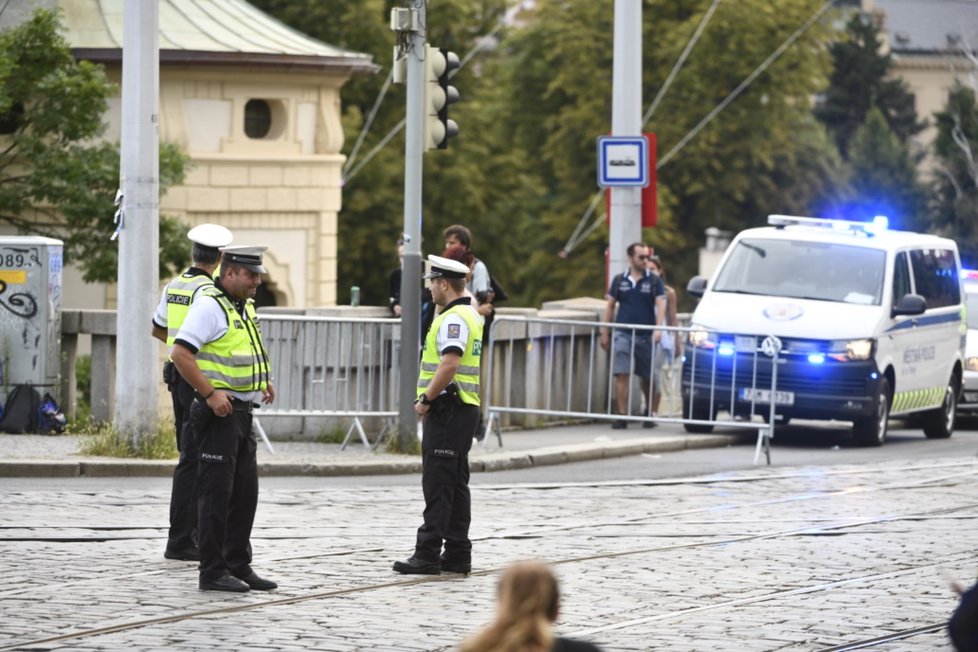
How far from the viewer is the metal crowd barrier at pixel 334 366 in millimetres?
17672

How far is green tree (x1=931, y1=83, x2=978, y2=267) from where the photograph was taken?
8156cm

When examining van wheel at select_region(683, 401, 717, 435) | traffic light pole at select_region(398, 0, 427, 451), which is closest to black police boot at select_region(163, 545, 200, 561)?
traffic light pole at select_region(398, 0, 427, 451)

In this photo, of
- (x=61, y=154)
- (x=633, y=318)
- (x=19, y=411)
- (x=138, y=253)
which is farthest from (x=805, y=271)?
(x=61, y=154)

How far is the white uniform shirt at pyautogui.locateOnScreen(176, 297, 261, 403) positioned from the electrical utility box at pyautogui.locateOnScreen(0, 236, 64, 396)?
7354 millimetres

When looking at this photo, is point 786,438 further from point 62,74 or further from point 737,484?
point 62,74

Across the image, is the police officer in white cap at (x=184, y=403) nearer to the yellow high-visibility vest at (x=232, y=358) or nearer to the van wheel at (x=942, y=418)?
the yellow high-visibility vest at (x=232, y=358)

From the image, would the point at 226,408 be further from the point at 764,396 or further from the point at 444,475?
the point at 764,396

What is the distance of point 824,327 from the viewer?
757 inches

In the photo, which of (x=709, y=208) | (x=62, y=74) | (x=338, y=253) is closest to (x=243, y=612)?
(x=62, y=74)

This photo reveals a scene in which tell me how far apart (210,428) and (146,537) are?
7.32 feet

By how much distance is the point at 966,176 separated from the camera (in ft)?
276

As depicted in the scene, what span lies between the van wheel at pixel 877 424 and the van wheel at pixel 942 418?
1.77m

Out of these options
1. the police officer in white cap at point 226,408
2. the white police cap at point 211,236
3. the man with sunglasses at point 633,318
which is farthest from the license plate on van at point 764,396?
the police officer in white cap at point 226,408

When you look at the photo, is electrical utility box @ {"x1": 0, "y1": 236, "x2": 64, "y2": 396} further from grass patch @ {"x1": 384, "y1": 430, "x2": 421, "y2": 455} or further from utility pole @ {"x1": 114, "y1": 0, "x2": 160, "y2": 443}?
grass patch @ {"x1": 384, "y1": 430, "x2": 421, "y2": 455}
